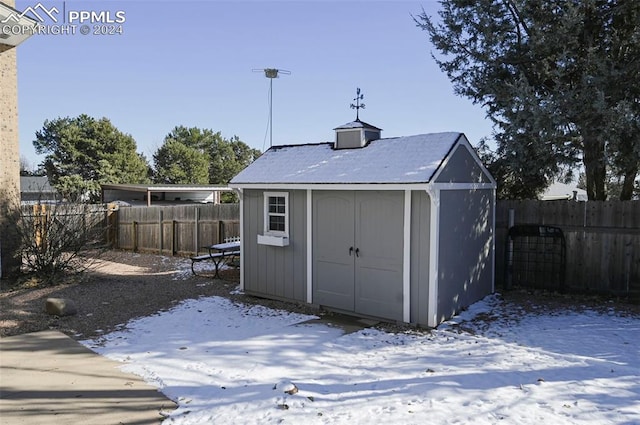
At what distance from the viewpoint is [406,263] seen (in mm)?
6840

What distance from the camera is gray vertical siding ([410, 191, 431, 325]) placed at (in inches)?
263

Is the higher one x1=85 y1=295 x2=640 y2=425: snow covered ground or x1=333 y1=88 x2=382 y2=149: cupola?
x1=333 y1=88 x2=382 y2=149: cupola

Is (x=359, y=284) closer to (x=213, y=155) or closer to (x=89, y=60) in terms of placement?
(x=89, y=60)

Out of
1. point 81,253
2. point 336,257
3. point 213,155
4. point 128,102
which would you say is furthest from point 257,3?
point 213,155

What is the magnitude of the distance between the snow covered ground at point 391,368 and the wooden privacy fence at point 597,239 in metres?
1.25

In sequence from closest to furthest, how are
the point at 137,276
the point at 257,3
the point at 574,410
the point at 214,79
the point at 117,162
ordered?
1. the point at 574,410
2. the point at 257,3
3. the point at 137,276
4. the point at 214,79
5. the point at 117,162

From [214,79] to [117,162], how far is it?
18.2 meters

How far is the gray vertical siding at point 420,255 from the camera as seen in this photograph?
668 cm

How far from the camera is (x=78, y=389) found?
4.49 metres

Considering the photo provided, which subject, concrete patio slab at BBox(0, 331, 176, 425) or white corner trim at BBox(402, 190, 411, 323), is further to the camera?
white corner trim at BBox(402, 190, 411, 323)

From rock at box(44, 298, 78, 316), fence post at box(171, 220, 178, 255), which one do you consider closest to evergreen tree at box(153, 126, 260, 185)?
fence post at box(171, 220, 178, 255)

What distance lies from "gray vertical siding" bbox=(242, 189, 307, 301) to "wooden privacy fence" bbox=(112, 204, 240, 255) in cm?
502

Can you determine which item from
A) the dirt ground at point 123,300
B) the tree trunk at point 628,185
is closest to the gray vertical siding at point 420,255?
the dirt ground at point 123,300

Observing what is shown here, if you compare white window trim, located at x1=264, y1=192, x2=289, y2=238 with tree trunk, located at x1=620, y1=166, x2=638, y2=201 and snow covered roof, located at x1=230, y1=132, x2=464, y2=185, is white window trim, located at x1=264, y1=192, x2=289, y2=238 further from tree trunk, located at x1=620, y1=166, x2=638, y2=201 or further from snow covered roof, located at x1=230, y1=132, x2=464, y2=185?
tree trunk, located at x1=620, y1=166, x2=638, y2=201
